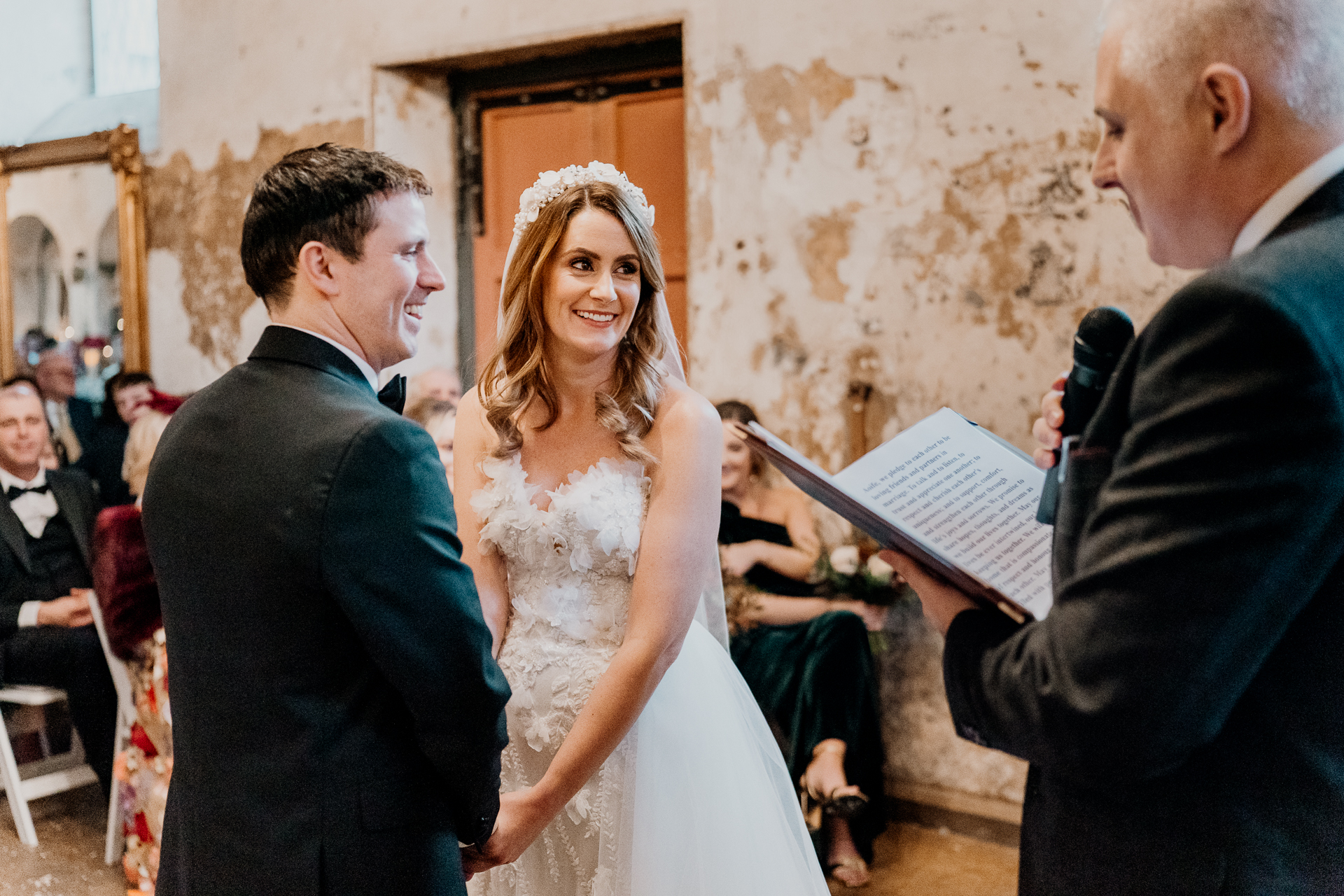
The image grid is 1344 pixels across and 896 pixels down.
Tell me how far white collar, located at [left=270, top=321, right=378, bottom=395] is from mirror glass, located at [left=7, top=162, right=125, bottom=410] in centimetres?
580

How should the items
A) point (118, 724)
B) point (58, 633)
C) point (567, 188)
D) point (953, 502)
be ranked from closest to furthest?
point (953, 502) → point (567, 188) → point (118, 724) → point (58, 633)

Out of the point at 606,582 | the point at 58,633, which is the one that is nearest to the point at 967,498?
the point at 606,582

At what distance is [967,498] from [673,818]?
103 cm

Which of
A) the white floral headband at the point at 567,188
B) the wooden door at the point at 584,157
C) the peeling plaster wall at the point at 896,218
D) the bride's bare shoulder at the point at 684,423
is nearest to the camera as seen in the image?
the bride's bare shoulder at the point at 684,423

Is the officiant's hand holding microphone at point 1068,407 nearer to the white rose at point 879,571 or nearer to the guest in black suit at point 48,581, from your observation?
the white rose at point 879,571

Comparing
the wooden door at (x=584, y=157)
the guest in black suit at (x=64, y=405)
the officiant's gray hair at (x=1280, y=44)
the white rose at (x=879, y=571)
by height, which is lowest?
the white rose at (x=879, y=571)

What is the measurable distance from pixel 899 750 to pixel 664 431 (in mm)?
2683

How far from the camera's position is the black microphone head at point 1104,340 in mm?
1119

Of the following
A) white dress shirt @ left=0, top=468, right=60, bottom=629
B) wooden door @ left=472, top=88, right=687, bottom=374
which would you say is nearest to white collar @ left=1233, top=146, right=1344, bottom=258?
wooden door @ left=472, top=88, right=687, bottom=374

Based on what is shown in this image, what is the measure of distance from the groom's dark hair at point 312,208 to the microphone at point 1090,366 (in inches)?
41.0

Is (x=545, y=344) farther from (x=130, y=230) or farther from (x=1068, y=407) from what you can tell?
(x=130, y=230)

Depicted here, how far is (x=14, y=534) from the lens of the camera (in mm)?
4703

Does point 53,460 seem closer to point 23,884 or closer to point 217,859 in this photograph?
point 23,884

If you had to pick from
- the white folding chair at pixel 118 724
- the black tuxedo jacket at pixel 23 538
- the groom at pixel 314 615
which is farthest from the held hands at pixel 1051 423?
the black tuxedo jacket at pixel 23 538
